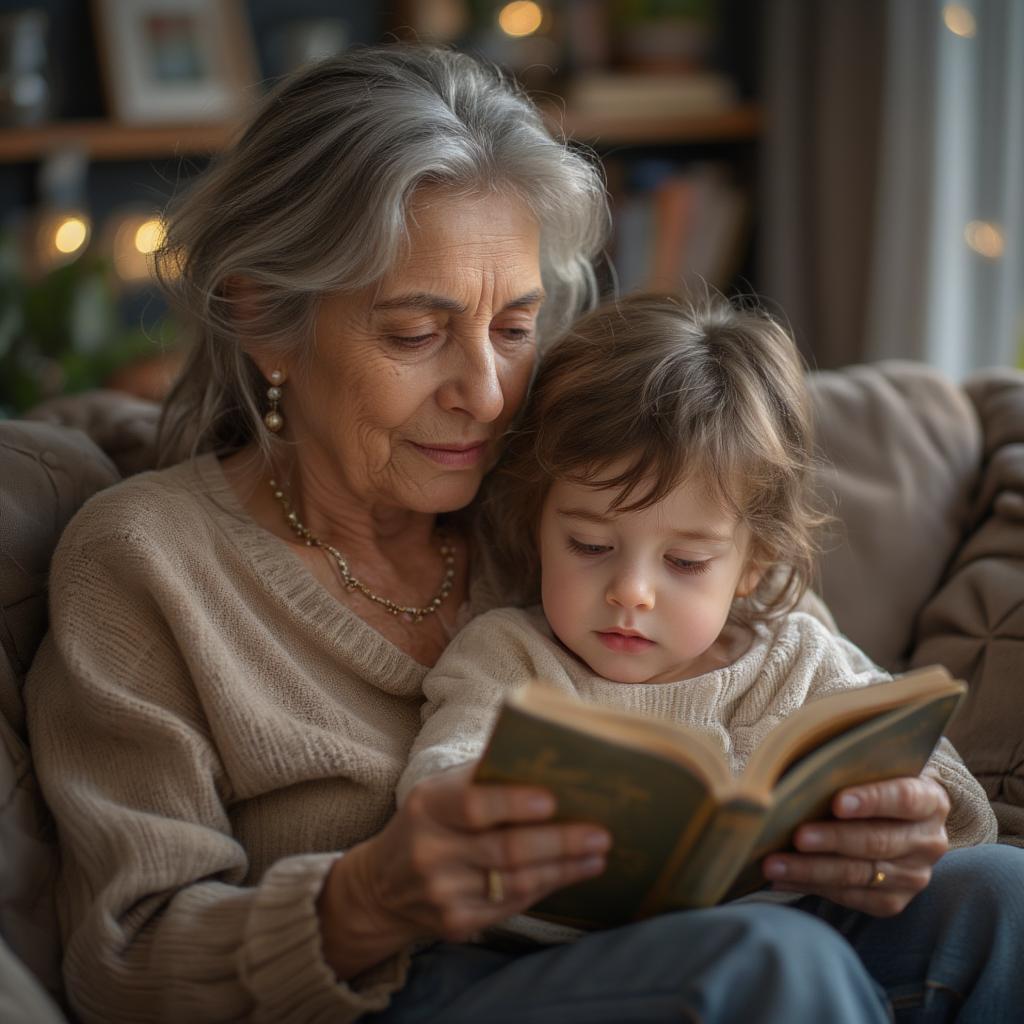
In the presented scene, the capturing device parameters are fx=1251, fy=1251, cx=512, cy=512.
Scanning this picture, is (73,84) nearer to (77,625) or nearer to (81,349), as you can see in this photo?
(81,349)

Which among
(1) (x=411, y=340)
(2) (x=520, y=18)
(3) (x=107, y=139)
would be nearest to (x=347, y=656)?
(1) (x=411, y=340)

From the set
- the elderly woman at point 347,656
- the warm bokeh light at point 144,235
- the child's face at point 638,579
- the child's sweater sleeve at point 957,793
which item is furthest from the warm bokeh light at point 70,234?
the child's sweater sleeve at point 957,793

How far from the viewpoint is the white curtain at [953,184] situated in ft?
9.04

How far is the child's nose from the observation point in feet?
4.47

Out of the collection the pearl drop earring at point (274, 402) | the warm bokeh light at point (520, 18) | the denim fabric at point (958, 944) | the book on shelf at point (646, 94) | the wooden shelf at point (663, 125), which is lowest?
the denim fabric at point (958, 944)

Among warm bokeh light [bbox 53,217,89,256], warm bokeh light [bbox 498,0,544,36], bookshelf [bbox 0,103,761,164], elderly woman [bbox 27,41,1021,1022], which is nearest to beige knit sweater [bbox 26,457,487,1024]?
elderly woman [bbox 27,41,1021,1022]

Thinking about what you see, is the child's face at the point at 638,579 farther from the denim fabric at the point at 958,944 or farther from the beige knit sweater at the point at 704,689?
the denim fabric at the point at 958,944

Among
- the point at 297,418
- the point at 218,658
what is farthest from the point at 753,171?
the point at 218,658

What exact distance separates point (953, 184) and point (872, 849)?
6.74 feet

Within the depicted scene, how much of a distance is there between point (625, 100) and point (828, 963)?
8.72 ft

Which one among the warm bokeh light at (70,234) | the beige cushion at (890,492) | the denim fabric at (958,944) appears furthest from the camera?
the warm bokeh light at (70,234)

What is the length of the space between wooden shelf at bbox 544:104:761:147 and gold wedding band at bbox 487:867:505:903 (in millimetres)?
2500

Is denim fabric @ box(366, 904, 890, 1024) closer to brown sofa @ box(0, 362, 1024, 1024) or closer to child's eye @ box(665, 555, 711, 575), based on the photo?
child's eye @ box(665, 555, 711, 575)

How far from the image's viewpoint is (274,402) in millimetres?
1609
